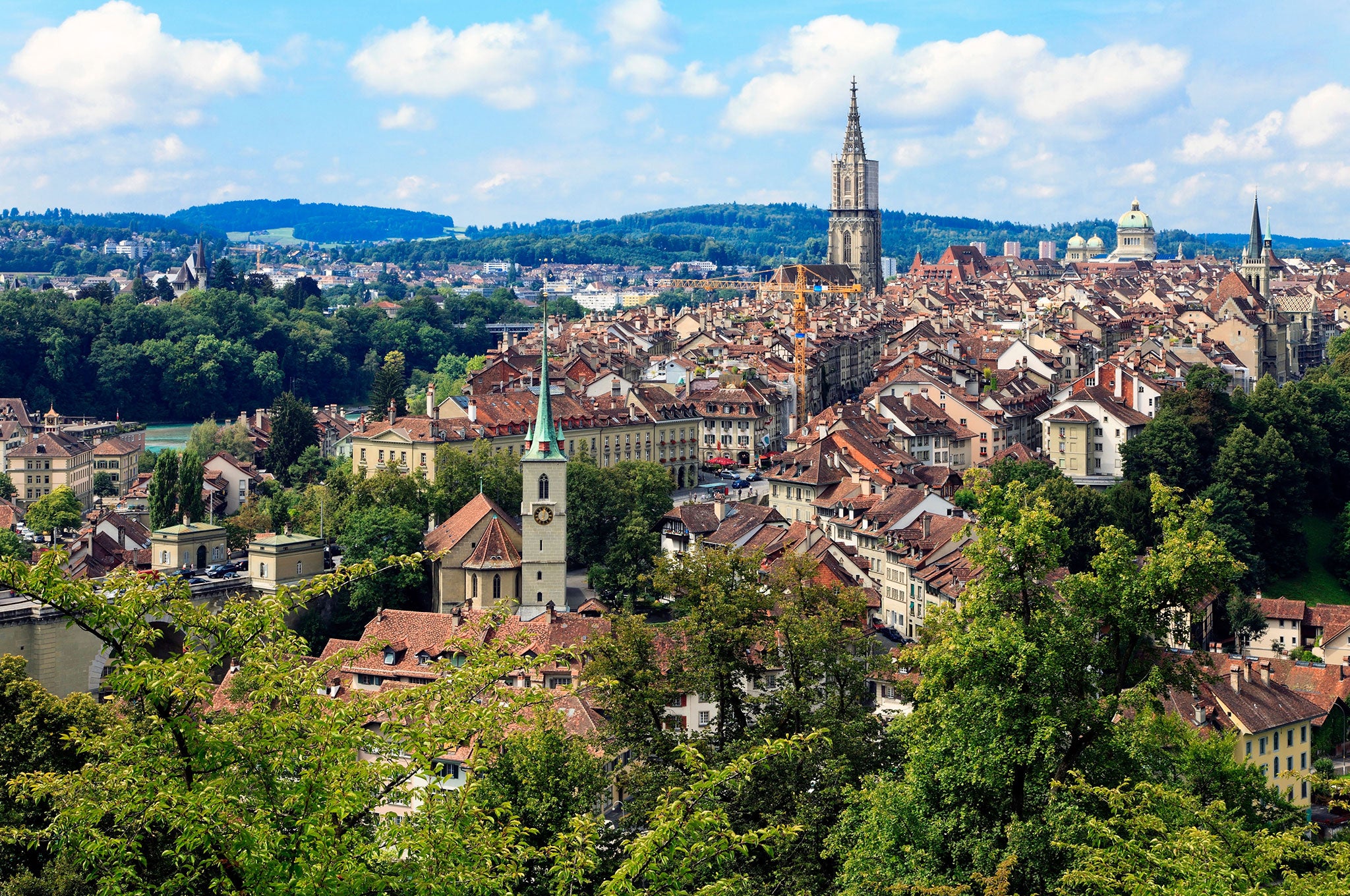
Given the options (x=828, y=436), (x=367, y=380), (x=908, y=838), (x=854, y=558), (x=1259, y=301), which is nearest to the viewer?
(x=908, y=838)

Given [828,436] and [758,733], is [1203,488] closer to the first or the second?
[828,436]

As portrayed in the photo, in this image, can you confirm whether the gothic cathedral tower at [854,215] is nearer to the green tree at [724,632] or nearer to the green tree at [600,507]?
the green tree at [600,507]

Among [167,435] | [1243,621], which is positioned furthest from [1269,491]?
[167,435]

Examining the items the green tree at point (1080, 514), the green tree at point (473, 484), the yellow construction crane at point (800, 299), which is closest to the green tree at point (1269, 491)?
the green tree at point (1080, 514)

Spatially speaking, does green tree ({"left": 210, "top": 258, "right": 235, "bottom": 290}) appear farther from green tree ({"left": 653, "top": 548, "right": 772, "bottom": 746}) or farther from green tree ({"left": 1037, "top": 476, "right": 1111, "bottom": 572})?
green tree ({"left": 653, "top": 548, "right": 772, "bottom": 746})

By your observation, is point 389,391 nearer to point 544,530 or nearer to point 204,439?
point 204,439

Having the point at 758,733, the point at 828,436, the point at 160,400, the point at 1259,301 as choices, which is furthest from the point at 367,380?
the point at 758,733

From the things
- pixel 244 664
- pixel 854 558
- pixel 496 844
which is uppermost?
pixel 244 664
